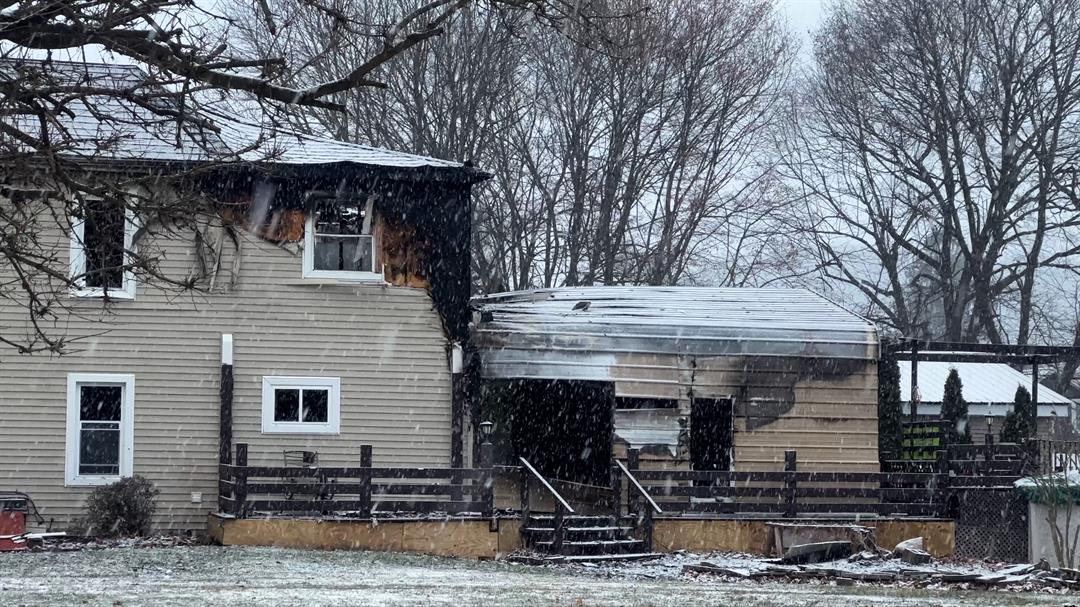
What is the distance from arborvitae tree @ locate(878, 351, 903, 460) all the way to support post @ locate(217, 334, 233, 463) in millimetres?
11901

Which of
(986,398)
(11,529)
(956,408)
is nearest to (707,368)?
(11,529)

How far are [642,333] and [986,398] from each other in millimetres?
19319

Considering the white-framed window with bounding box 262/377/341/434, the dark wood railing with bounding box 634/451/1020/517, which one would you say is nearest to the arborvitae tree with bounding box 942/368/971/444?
the dark wood railing with bounding box 634/451/1020/517

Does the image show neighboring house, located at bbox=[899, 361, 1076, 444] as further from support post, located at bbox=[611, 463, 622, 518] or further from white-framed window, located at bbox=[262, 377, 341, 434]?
white-framed window, located at bbox=[262, 377, 341, 434]

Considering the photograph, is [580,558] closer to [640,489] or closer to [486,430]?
[640,489]

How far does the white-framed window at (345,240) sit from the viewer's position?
67.7 feet

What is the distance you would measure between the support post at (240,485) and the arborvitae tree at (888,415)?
12.2m

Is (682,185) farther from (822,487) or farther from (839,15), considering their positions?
(822,487)

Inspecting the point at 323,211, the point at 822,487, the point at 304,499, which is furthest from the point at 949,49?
the point at 304,499

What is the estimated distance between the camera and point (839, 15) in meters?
37.3

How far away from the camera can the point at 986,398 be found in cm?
3781

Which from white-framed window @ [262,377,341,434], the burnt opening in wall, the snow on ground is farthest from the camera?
the burnt opening in wall

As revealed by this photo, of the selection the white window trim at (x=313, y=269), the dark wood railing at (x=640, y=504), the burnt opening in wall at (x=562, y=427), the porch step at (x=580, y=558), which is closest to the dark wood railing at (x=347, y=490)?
the porch step at (x=580, y=558)

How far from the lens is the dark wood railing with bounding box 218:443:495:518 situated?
1848cm
